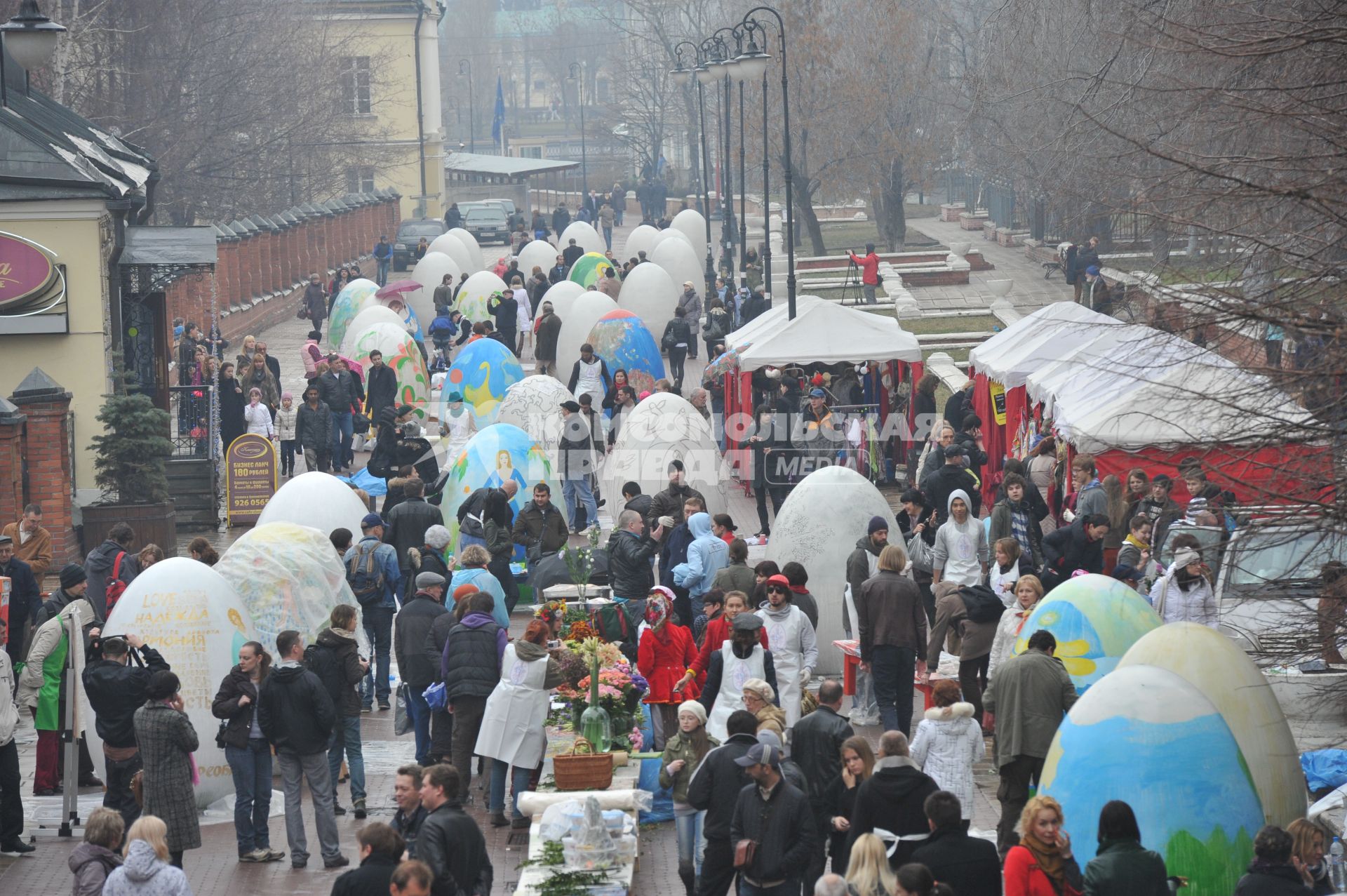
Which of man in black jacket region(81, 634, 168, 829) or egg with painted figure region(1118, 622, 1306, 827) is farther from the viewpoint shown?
man in black jacket region(81, 634, 168, 829)

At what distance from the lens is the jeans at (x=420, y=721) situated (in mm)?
13242

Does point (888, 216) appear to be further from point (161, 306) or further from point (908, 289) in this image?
point (161, 306)

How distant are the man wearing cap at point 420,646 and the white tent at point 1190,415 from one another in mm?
5043

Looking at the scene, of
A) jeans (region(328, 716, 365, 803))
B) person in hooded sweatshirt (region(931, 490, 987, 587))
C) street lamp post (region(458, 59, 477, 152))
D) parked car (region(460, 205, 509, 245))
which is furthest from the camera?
street lamp post (region(458, 59, 477, 152))

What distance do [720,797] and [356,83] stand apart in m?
73.4

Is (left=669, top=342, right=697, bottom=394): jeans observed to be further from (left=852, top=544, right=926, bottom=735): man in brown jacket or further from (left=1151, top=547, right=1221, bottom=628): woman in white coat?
(left=1151, top=547, right=1221, bottom=628): woman in white coat

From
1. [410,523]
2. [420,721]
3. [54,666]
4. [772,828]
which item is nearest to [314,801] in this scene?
[420,721]

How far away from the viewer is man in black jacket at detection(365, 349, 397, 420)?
1036 inches

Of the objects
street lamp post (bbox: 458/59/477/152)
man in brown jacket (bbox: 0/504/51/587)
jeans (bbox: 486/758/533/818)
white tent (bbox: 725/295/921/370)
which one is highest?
street lamp post (bbox: 458/59/477/152)

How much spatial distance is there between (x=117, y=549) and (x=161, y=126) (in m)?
33.7

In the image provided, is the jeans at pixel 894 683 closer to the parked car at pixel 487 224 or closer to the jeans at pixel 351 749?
the jeans at pixel 351 749

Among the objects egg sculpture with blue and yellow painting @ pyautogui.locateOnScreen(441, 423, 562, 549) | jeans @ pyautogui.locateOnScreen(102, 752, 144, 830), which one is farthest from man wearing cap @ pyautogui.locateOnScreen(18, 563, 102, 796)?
egg sculpture with blue and yellow painting @ pyautogui.locateOnScreen(441, 423, 562, 549)

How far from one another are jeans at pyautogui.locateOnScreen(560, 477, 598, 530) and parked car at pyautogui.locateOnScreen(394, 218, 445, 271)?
37774 millimetres

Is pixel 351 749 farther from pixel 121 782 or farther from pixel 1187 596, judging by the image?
pixel 1187 596
